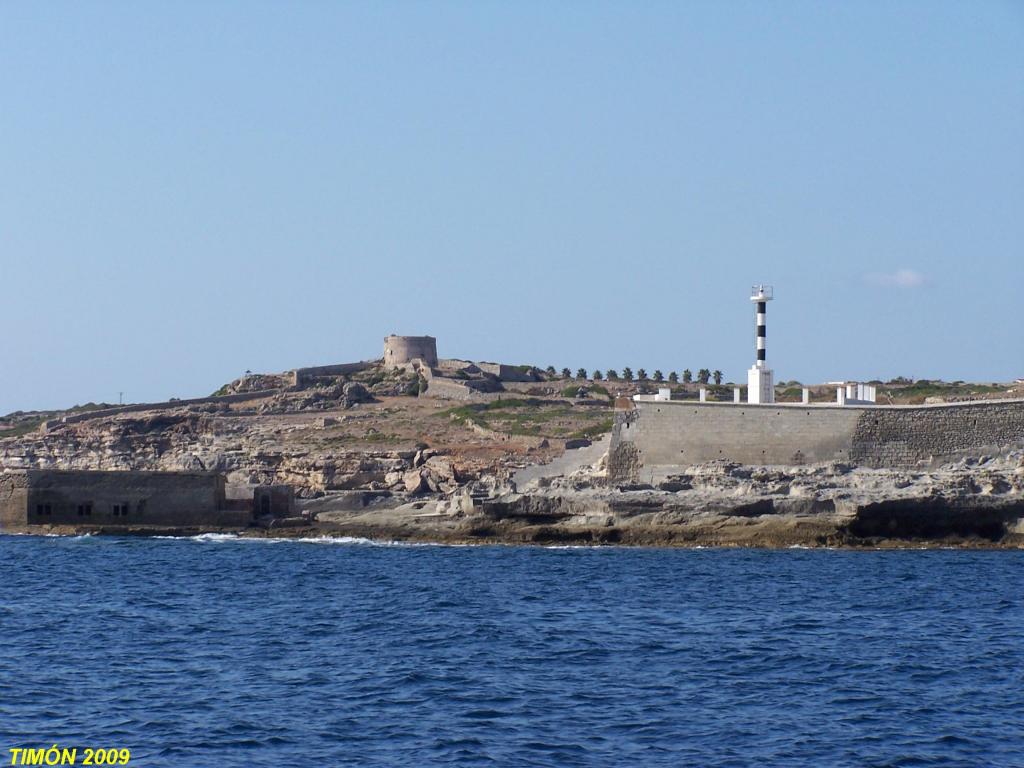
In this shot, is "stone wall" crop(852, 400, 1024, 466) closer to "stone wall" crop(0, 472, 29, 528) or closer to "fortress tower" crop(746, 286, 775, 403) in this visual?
"fortress tower" crop(746, 286, 775, 403)

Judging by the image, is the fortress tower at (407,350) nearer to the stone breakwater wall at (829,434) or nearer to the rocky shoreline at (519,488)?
the rocky shoreline at (519,488)

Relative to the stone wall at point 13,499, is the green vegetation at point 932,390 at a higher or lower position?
higher

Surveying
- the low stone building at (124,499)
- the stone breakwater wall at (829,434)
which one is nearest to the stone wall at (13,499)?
the low stone building at (124,499)

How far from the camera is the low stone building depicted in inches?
1714

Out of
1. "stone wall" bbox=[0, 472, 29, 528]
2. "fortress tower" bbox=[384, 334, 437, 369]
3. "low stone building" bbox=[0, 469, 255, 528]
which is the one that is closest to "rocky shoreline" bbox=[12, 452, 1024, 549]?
"low stone building" bbox=[0, 469, 255, 528]

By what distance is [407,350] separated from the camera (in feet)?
231

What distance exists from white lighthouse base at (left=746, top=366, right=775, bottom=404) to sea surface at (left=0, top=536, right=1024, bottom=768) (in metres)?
11.1

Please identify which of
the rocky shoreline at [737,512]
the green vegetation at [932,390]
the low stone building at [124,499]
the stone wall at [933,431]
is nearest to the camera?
the rocky shoreline at [737,512]

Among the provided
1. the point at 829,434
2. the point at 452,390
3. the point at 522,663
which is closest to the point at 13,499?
the point at 452,390

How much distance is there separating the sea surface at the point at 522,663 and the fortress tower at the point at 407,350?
36406 mm

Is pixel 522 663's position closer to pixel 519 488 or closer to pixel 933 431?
pixel 519 488

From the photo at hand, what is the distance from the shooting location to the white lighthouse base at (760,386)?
44.6 m

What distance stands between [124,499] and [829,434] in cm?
→ 1930

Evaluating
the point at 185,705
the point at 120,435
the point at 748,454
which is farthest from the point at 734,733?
the point at 120,435
